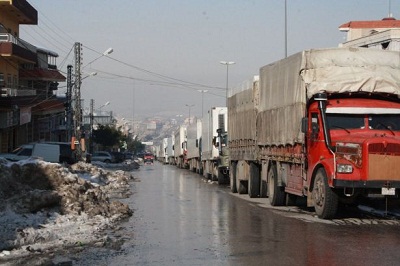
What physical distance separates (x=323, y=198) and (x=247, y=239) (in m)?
3.33

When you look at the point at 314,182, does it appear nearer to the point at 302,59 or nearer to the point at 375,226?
the point at 375,226

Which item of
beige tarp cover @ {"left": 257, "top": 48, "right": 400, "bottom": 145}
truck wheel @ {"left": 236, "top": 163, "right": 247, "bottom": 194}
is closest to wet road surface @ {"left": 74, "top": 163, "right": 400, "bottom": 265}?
beige tarp cover @ {"left": 257, "top": 48, "right": 400, "bottom": 145}

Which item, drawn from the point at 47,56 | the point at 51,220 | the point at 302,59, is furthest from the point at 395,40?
the point at 51,220

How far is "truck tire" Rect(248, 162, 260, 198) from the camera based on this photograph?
22.4 meters

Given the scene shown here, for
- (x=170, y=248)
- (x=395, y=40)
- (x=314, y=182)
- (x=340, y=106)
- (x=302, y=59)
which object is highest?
(x=395, y=40)

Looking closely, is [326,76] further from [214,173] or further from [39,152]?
[39,152]

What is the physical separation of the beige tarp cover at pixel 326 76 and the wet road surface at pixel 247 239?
2.47 m

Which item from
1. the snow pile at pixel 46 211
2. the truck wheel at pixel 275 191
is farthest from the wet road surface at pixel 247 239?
the snow pile at pixel 46 211

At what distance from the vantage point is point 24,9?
5266cm

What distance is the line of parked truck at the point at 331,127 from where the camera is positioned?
45.5ft

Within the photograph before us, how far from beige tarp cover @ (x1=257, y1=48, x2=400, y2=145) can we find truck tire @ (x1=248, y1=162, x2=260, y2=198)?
4.44 meters

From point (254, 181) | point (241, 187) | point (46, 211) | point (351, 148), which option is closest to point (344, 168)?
point (351, 148)

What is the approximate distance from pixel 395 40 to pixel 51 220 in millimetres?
52121

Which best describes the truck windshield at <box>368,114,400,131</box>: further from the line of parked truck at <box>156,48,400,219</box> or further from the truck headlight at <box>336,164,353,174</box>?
the truck headlight at <box>336,164,353,174</box>
